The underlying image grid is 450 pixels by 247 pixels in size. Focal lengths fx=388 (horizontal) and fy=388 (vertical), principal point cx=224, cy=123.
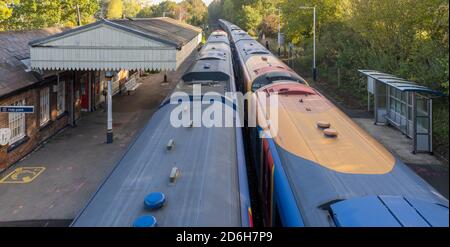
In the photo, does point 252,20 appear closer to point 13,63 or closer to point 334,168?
point 13,63

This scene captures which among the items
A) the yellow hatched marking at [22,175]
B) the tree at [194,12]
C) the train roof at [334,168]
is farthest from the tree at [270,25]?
the train roof at [334,168]

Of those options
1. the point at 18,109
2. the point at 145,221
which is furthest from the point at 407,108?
the point at 18,109

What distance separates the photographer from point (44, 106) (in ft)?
49.7

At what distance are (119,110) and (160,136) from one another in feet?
44.8

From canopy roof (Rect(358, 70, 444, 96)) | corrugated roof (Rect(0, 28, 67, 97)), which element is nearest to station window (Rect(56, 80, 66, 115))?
corrugated roof (Rect(0, 28, 67, 97))

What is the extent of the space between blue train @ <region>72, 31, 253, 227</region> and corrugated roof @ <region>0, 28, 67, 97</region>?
6540 millimetres

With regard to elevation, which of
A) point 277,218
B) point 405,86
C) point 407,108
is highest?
point 405,86

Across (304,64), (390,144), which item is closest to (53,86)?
(390,144)

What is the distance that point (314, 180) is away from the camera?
552 cm

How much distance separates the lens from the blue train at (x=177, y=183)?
4.71 m

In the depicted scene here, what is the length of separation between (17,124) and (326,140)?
35.9 ft

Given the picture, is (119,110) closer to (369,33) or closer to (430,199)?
(369,33)

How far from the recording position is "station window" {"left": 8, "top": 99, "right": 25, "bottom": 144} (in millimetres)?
12852

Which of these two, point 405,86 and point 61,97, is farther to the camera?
point 61,97
